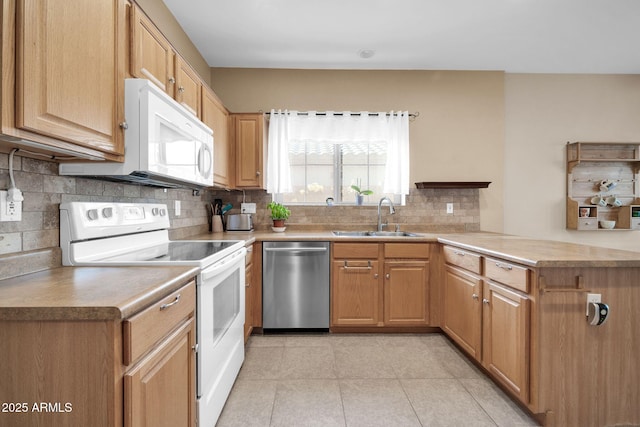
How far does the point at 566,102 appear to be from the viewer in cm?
354

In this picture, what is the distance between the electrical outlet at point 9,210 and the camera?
1.15 m

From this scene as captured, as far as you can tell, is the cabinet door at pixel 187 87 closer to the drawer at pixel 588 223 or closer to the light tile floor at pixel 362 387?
the light tile floor at pixel 362 387

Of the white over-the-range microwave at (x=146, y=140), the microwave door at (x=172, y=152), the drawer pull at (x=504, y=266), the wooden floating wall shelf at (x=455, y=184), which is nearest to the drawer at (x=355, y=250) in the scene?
the wooden floating wall shelf at (x=455, y=184)

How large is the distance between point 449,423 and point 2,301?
75.9 inches

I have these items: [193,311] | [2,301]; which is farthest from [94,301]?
[193,311]

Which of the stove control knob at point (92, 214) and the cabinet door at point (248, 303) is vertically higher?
the stove control knob at point (92, 214)

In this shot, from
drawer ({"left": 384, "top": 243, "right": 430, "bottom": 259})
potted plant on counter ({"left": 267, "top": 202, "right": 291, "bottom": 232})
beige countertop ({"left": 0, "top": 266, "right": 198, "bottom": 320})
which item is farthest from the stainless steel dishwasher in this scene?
beige countertop ({"left": 0, "top": 266, "right": 198, "bottom": 320})

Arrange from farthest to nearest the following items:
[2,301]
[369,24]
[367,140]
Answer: [367,140], [369,24], [2,301]

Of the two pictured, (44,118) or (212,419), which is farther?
(212,419)

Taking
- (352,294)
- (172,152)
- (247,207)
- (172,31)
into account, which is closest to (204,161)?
(172,152)

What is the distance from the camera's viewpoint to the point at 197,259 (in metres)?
1.49

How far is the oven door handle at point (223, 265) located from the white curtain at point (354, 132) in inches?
51.3

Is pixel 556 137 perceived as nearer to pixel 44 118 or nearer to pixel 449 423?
pixel 449 423

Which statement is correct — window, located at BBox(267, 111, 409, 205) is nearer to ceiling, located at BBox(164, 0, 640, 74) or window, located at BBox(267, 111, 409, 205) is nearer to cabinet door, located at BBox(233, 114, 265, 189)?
cabinet door, located at BBox(233, 114, 265, 189)
